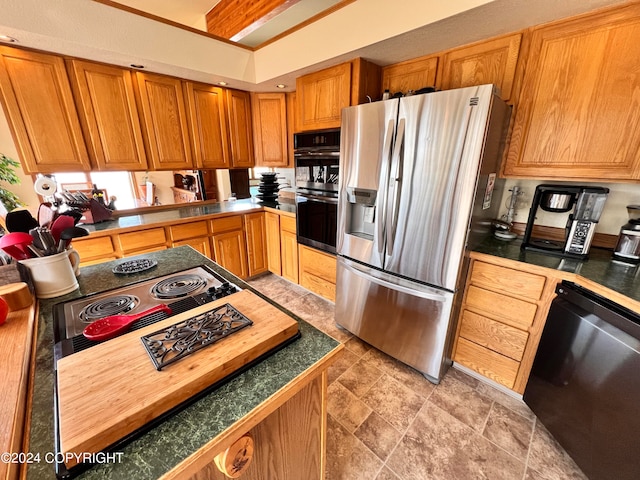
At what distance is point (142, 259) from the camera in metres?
1.43

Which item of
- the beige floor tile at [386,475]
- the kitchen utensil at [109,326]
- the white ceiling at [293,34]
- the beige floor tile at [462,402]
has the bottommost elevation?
the beige floor tile at [386,475]

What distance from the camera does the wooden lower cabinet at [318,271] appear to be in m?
2.48

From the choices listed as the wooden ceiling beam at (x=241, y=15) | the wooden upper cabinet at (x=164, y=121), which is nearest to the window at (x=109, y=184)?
the wooden upper cabinet at (x=164, y=121)

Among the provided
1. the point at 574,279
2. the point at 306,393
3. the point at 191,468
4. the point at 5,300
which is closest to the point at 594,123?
the point at 574,279

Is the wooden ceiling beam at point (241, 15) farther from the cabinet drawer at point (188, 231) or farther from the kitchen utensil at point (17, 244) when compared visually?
the kitchen utensil at point (17, 244)

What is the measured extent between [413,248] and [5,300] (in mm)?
1791

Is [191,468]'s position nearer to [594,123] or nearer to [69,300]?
[69,300]

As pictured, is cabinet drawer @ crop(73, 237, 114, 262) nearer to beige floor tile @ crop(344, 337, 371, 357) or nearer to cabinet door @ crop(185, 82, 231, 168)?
cabinet door @ crop(185, 82, 231, 168)

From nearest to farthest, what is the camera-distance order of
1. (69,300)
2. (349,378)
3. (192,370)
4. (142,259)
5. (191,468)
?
1. (191,468)
2. (192,370)
3. (69,300)
4. (142,259)
5. (349,378)

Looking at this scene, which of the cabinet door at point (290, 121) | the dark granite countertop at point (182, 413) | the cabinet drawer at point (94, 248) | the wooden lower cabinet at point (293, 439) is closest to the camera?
the dark granite countertop at point (182, 413)

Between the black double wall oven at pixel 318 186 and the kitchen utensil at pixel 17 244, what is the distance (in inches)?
66.3

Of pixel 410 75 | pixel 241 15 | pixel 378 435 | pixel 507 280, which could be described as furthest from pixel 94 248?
pixel 507 280

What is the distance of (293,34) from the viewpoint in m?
2.10

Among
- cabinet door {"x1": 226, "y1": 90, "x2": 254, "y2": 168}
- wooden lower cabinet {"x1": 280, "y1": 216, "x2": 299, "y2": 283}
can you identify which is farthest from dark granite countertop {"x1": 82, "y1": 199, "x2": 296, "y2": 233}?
A: cabinet door {"x1": 226, "y1": 90, "x2": 254, "y2": 168}
